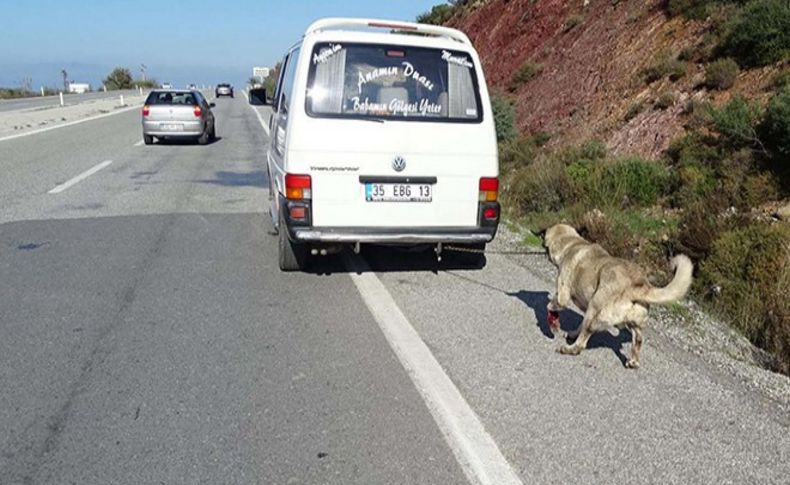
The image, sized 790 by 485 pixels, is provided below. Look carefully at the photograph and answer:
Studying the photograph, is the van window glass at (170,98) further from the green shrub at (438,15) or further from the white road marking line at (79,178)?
the green shrub at (438,15)

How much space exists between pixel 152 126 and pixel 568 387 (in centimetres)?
1737

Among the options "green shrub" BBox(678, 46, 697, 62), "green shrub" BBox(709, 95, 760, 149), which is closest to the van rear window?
"green shrub" BBox(709, 95, 760, 149)

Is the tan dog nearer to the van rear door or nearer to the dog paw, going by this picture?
the dog paw

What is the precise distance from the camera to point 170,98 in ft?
62.9

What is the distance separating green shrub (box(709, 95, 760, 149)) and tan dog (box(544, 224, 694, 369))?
670 cm

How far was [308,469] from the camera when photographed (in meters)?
2.95

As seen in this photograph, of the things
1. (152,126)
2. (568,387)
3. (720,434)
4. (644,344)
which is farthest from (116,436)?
(152,126)

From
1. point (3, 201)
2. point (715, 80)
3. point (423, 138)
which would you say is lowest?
point (3, 201)

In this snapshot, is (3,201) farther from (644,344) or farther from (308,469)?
(644,344)

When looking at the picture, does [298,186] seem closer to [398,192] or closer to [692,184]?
[398,192]

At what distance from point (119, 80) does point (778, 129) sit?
342 ft

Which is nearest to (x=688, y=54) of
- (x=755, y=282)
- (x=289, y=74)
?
(x=755, y=282)

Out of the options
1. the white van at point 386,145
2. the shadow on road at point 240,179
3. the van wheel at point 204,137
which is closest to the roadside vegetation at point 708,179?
the white van at point 386,145

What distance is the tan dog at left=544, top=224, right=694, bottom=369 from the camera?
376 centimetres
